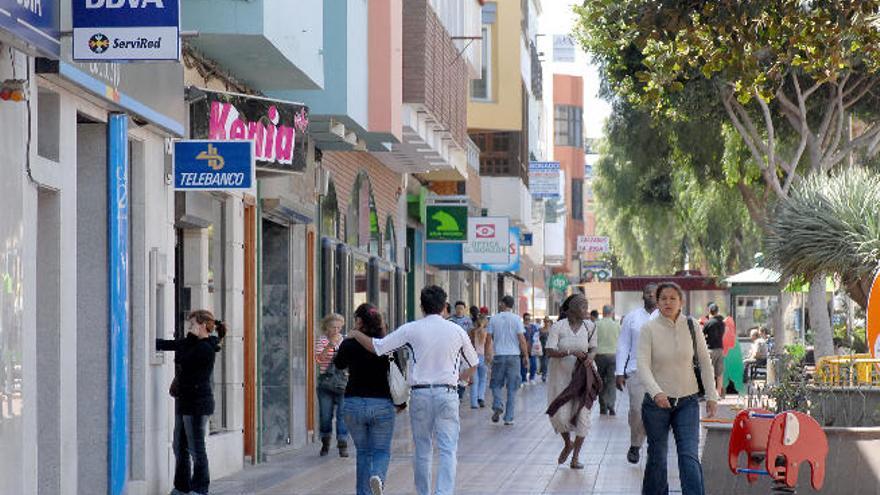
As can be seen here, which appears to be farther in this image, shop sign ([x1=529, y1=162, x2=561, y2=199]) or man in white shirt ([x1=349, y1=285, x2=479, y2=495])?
shop sign ([x1=529, y1=162, x2=561, y2=199])

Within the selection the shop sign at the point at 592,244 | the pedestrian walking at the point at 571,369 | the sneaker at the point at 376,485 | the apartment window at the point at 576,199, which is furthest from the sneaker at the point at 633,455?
the apartment window at the point at 576,199

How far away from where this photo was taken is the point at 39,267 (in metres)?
13.6

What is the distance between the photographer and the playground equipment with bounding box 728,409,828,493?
14.0 meters

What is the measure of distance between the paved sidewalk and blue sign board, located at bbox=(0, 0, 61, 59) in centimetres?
594

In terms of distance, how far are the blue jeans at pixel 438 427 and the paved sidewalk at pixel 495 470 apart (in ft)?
10.4

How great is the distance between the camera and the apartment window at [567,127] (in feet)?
351

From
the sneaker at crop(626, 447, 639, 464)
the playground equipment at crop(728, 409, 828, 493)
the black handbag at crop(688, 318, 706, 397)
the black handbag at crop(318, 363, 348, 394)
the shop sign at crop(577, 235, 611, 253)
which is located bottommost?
the sneaker at crop(626, 447, 639, 464)

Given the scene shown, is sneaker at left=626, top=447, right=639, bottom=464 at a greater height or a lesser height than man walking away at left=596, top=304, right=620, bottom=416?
lesser

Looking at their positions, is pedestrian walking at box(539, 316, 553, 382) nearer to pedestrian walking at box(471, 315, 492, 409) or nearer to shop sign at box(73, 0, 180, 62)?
pedestrian walking at box(471, 315, 492, 409)

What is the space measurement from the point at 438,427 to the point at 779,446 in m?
2.33

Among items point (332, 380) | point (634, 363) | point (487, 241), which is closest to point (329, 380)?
point (332, 380)

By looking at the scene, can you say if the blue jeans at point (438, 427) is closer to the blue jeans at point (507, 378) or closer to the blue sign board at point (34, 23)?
the blue sign board at point (34, 23)

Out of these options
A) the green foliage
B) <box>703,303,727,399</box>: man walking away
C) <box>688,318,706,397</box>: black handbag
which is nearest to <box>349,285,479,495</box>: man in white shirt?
<box>688,318,706,397</box>: black handbag

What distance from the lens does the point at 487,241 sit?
42.9 meters
